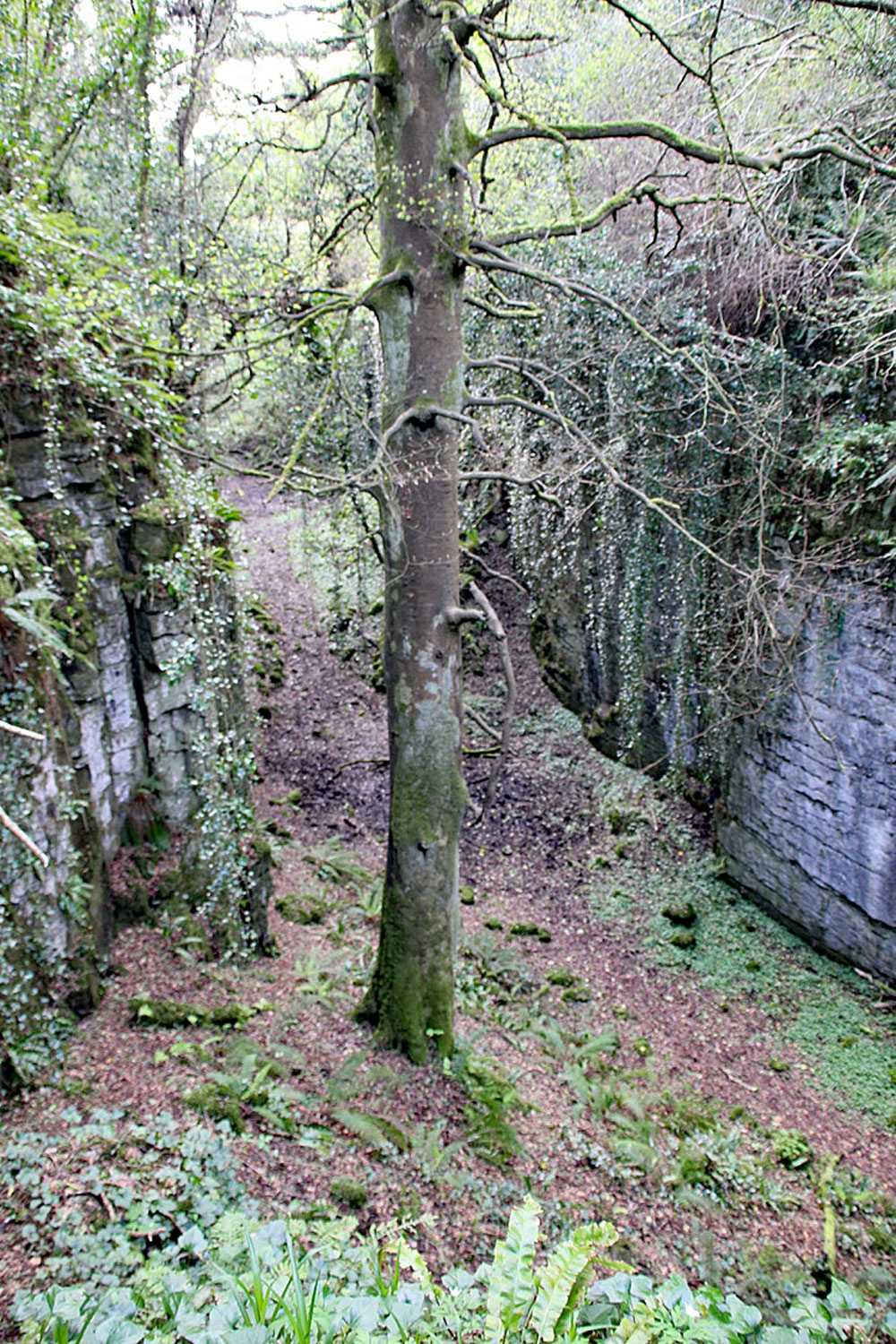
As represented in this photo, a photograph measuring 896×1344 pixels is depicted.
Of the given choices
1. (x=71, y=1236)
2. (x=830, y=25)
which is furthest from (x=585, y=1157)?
(x=830, y=25)

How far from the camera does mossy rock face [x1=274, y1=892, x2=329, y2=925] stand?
6.43 metres

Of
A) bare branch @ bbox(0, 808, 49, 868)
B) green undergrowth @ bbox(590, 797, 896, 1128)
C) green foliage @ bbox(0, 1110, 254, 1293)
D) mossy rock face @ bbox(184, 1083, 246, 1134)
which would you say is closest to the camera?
bare branch @ bbox(0, 808, 49, 868)

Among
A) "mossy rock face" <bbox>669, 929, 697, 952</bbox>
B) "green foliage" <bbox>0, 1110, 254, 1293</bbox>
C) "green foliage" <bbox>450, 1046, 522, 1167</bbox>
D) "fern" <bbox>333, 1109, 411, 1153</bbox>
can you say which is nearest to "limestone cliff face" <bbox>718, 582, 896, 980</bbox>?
"mossy rock face" <bbox>669, 929, 697, 952</bbox>

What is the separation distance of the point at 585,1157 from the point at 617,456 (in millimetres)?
5791

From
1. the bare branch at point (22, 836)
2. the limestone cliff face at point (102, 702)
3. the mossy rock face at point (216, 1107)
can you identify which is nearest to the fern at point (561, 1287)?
the bare branch at point (22, 836)

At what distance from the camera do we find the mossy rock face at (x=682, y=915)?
6.80 m

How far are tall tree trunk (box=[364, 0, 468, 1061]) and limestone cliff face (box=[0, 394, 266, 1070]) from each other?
61.6 inches

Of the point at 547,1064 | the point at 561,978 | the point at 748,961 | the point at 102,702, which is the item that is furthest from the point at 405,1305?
the point at 748,961

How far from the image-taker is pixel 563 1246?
1801mm

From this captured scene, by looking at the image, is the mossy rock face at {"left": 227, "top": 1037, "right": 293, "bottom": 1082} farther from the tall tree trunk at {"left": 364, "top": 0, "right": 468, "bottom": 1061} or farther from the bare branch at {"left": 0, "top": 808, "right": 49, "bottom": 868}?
the bare branch at {"left": 0, "top": 808, "right": 49, "bottom": 868}

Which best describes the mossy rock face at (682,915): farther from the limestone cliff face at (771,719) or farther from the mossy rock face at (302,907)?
the mossy rock face at (302,907)

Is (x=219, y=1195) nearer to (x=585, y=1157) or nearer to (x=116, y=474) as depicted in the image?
(x=585, y=1157)

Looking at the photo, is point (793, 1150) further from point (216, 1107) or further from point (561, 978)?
point (216, 1107)

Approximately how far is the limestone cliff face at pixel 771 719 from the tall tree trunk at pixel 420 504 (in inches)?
116
